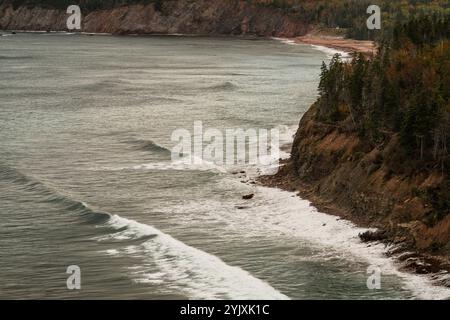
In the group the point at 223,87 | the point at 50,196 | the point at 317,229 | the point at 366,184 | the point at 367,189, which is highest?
the point at 366,184

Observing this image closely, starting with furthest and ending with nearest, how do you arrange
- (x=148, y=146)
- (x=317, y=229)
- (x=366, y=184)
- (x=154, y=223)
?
(x=148, y=146)
(x=154, y=223)
(x=366, y=184)
(x=317, y=229)

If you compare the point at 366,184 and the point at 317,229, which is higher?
the point at 366,184

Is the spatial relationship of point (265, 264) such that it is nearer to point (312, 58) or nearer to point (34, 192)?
point (34, 192)

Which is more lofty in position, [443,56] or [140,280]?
[443,56]

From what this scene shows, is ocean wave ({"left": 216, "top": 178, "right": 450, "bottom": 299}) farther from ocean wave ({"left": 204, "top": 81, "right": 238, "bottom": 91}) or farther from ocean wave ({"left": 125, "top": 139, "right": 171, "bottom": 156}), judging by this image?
ocean wave ({"left": 204, "top": 81, "right": 238, "bottom": 91})
